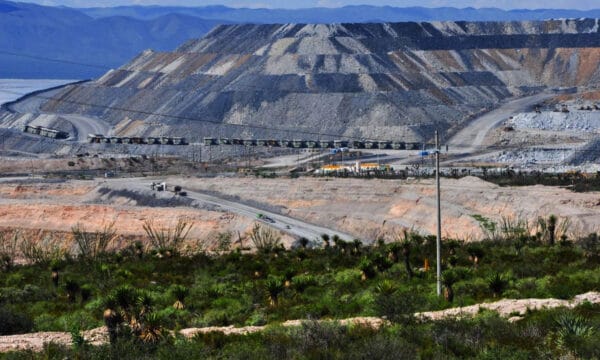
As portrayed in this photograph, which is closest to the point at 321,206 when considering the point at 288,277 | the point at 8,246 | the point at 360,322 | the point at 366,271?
the point at 8,246

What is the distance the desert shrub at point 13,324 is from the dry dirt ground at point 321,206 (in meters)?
35.2

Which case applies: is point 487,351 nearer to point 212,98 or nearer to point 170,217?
point 170,217

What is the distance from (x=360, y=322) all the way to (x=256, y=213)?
1862 inches

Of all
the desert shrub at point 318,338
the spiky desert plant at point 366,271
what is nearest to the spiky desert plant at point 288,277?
the spiky desert plant at point 366,271

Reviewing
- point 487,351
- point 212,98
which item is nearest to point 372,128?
point 212,98

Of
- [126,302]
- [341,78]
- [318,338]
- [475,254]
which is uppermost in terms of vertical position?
[341,78]

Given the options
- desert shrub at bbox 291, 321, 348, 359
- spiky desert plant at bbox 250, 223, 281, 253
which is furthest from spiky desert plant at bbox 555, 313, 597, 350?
spiky desert plant at bbox 250, 223, 281, 253

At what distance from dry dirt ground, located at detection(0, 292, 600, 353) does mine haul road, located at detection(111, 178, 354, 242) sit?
35.0 metres

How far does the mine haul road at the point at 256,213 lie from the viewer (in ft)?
222

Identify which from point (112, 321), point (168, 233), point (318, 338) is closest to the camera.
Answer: point (318, 338)

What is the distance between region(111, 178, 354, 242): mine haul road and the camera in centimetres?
6762

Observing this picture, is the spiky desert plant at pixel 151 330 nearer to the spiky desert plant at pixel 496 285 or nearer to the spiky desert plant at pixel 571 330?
the spiky desert plant at pixel 571 330

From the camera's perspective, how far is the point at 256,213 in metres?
74.4

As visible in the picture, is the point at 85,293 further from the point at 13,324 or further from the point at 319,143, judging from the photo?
the point at 319,143
